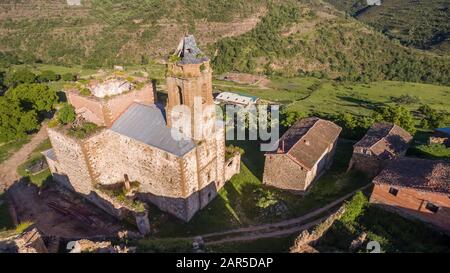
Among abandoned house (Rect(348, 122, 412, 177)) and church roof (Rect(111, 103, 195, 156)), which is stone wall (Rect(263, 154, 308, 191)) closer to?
abandoned house (Rect(348, 122, 412, 177))

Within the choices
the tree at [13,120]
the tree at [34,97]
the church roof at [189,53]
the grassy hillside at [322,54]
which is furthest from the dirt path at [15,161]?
the grassy hillside at [322,54]

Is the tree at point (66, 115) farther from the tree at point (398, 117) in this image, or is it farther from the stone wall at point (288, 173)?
the tree at point (398, 117)

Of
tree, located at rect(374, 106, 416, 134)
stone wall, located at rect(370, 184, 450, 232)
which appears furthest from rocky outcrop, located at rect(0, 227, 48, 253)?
tree, located at rect(374, 106, 416, 134)

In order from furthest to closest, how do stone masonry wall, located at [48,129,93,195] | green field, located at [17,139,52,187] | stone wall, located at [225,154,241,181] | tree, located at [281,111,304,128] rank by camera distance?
1. tree, located at [281,111,304,128]
2. green field, located at [17,139,52,187]
3. stone wall, located at [225,154,241,181]
4. stone masonry wall, located at [48,129,93,195]

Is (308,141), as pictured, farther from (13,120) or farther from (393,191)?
(13,120)

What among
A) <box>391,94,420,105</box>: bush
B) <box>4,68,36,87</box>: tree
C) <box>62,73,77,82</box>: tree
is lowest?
<box>391,94,420,105</box>: bush

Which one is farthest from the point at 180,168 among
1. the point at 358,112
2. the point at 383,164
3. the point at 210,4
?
the point at 210,4

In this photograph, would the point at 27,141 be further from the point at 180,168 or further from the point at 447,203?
the point at 447,203
